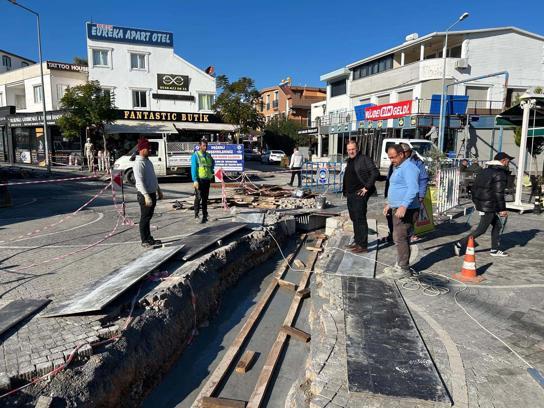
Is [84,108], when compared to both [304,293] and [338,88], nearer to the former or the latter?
[304,293]

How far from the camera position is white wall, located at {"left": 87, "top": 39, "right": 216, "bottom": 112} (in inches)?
1246

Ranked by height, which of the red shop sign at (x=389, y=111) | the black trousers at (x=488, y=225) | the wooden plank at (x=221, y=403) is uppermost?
the red shop sign at (x=389, y=111)

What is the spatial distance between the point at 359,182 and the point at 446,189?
17.0 feet

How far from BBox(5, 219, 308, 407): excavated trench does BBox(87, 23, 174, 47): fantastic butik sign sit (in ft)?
101

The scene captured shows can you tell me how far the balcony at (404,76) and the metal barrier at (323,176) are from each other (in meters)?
17.3

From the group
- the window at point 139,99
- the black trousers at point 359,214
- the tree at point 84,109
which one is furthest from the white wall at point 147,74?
the black trousers at point 359,214

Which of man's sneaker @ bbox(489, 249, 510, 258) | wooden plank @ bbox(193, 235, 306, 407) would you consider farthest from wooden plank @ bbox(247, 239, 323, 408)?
man's sneaker @ bbox(489, 249, 510, 258)

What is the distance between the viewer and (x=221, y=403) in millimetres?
3566

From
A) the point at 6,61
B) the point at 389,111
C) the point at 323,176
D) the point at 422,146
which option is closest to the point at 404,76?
the point at 389,111

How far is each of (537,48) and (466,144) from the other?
13.2 meters

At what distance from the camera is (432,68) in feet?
96.5

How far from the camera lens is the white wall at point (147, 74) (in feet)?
104

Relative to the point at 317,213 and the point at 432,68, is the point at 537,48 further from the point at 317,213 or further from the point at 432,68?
the point at 317,213

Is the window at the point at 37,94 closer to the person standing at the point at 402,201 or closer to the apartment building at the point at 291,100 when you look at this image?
the apartment building at the point at 291,100
